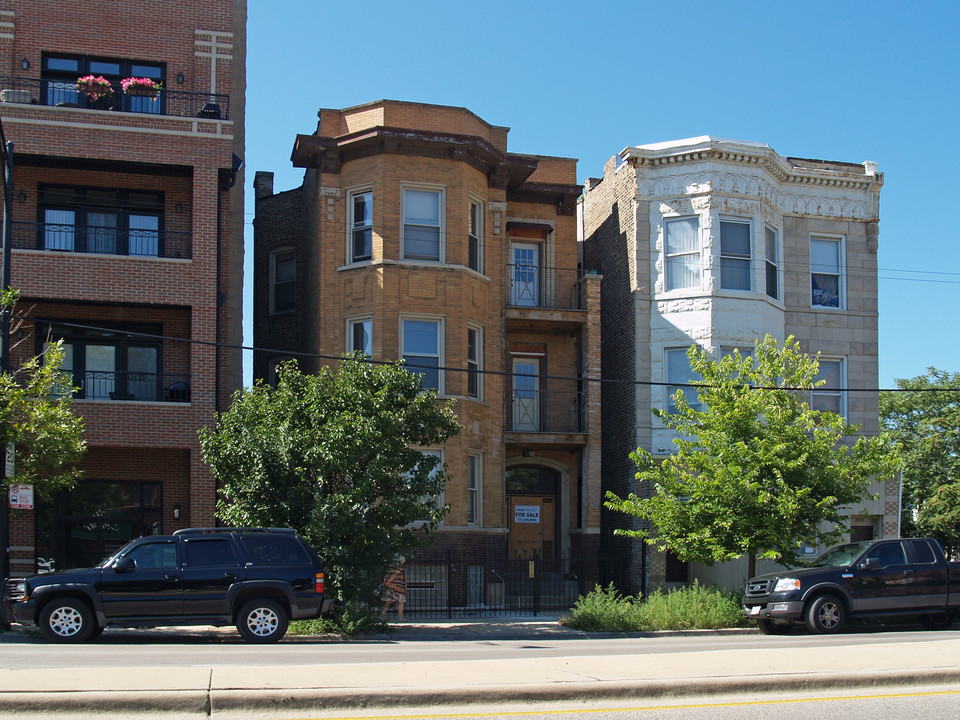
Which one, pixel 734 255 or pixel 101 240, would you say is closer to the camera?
pixel 101 240

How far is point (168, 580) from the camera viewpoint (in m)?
16.8

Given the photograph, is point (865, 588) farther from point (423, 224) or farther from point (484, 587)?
point (423, 224)

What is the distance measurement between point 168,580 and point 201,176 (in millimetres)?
11922

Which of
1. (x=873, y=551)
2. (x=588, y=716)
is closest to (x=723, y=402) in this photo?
(x=873, y=551)

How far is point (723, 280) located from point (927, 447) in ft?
71.4

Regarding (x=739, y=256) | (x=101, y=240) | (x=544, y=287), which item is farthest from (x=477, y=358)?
(x=101, y=240)

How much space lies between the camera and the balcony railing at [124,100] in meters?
25.8

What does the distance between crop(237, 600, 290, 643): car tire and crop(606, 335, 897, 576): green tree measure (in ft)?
29.1

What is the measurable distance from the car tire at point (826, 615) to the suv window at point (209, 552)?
10.2m

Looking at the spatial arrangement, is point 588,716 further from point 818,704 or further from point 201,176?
point 201,176

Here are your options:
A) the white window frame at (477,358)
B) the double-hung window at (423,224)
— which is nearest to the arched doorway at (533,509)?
the white window frame at (477,358)

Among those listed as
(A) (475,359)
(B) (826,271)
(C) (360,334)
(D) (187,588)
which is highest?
(B) (826,271)

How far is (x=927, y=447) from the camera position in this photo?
4550 cm

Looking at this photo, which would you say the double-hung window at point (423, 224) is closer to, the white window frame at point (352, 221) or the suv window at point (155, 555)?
the white window frame at point (352, 221)
